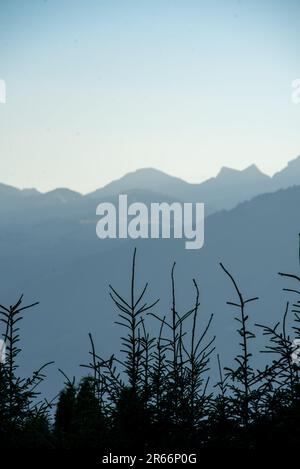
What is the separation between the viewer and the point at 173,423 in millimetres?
3197

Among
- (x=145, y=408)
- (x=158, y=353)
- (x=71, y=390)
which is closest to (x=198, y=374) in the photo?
(x=158, y=353)

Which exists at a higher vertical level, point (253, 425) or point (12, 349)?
point (12, 349)

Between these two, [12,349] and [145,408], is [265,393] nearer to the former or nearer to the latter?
[145,408]
